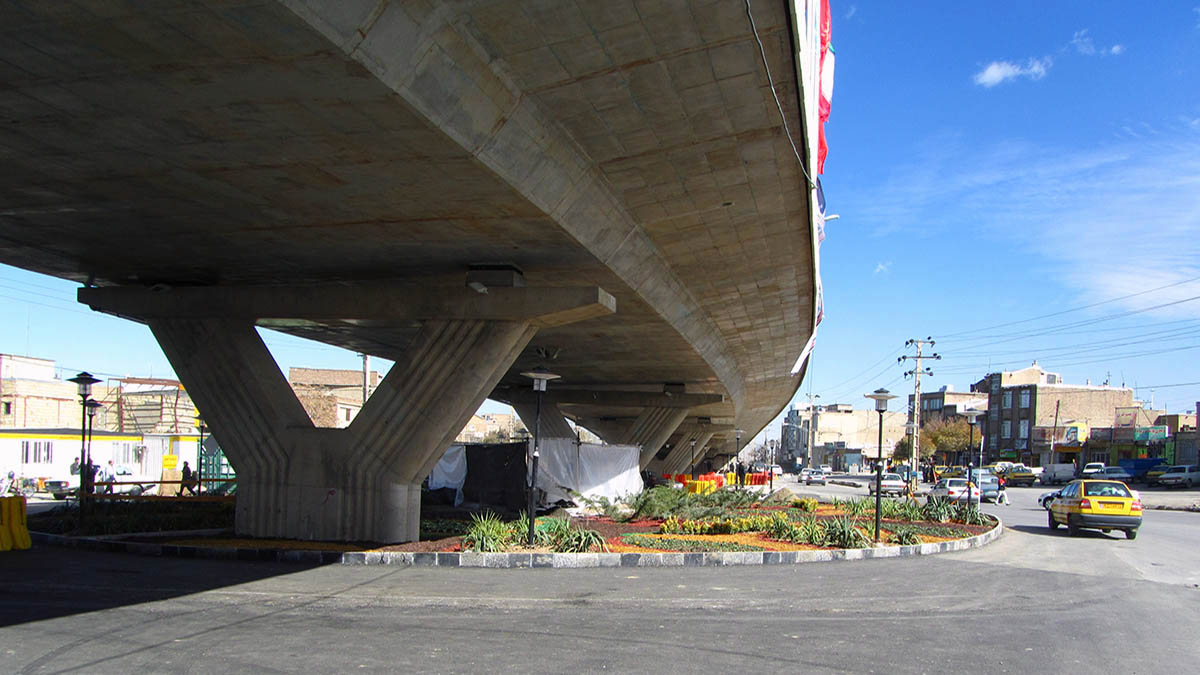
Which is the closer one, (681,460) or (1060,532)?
(1060,532)

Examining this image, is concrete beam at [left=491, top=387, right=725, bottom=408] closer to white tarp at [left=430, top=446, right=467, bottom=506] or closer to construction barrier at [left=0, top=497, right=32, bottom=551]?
white tarp at [left=430, top=446, right=467, bottom=506]

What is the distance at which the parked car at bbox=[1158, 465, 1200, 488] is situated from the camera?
190 feet

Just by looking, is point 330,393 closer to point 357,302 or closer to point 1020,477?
point 1020,477

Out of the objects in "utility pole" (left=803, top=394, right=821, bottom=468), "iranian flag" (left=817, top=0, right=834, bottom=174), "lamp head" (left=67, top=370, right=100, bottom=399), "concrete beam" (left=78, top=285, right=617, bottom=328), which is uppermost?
"iranian flag" (left=817, top=0, right=834, bottom=174)

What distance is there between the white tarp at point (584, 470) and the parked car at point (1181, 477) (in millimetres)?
44596

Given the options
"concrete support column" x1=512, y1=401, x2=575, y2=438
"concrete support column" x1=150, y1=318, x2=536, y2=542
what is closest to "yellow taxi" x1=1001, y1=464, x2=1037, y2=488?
"concrete support column" x1=512, y1=401, x2=575, y2=438

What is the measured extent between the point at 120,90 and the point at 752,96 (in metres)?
6.43

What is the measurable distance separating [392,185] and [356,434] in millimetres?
7366

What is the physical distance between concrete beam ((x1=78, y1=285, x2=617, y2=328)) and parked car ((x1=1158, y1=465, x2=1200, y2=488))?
56.3 m

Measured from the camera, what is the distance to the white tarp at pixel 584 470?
26125 mm

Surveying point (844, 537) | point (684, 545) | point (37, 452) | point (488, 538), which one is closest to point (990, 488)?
point (844, 537)

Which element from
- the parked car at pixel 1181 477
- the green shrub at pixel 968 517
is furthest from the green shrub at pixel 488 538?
the parked car at pixel 1181 477

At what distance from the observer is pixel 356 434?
16875 millimetres

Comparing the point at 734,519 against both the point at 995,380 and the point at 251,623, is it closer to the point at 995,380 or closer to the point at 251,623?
the point at 251,623
